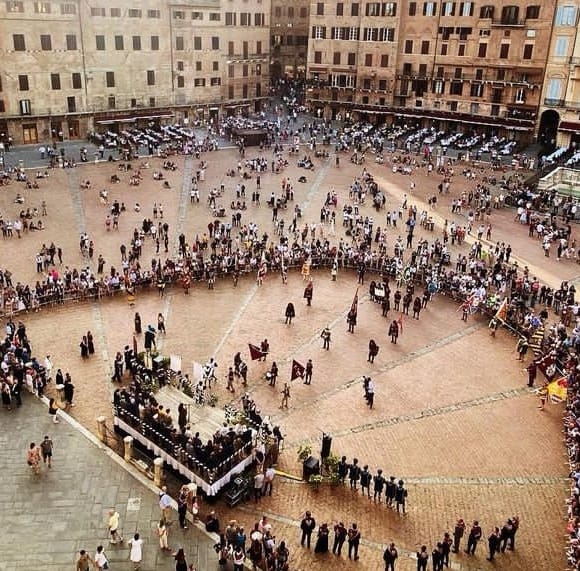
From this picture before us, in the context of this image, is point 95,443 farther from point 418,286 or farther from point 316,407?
point 418,286

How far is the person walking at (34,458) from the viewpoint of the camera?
20.0 metres

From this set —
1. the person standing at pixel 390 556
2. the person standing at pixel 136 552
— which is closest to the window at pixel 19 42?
the person standing at pixel 136 552

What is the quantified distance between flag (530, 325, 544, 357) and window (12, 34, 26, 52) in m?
53.9

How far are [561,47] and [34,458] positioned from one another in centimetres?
6339

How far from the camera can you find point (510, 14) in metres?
67.6

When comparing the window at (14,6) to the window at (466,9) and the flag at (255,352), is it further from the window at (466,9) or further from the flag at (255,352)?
the flag at (255,352)

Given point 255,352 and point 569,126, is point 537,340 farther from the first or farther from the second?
point 569,126

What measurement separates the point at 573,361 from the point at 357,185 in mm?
28448

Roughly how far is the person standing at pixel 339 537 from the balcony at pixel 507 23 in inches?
2469

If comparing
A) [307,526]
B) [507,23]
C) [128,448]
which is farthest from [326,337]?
[507,23]

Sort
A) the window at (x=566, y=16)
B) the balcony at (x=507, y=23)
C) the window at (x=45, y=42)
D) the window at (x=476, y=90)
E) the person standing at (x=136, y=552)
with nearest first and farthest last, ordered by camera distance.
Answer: the person standing at (x=136, y=552)
the window at (x=45, y=42)
the window at (x=566, y=16)
the balcony at (x=507, y=23)
the window at (x=476, y=90)

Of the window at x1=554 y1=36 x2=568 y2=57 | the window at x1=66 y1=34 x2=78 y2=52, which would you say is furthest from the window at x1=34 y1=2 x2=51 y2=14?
the window at x1=554 y1=36 x2=568 y2=57

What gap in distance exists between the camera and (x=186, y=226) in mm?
44031

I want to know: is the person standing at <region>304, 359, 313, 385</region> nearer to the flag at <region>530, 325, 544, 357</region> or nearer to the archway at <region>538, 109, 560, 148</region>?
the flag at <region>530, 325, 544, 357</region>
